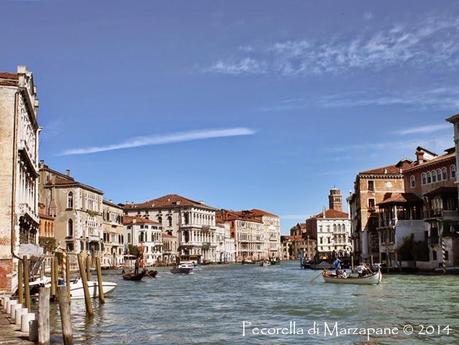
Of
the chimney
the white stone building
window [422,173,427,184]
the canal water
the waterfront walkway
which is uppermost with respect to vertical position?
the chimney

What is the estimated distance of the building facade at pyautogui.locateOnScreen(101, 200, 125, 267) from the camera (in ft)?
205

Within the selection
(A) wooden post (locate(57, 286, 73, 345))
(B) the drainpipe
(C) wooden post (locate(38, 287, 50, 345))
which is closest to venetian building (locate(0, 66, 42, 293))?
(B) the drainpipe

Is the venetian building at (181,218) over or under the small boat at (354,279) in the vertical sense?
over

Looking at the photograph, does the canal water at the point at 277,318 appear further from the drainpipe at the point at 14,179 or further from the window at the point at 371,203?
the window at the point at 371,203

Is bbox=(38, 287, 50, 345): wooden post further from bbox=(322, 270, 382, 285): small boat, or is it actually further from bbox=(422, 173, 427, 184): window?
bbox=(422, 173, 427, 184): window

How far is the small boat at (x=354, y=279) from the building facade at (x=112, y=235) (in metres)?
33.3

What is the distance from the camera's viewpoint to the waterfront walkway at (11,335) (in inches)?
409

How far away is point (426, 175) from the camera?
45219 mm

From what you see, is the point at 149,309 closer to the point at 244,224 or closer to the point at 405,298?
the point at 405,298

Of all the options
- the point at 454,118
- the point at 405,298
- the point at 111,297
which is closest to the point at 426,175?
the point at 454,118

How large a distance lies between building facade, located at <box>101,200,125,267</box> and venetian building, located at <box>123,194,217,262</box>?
52.1 feet

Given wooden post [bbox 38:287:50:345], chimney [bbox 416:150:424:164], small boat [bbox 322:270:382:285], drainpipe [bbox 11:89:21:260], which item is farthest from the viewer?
chimney [bbox 416:150:424:164]

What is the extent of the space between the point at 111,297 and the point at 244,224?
8572cm

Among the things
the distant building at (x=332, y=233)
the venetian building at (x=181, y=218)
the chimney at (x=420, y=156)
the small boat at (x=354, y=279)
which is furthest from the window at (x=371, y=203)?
the distant building at (x=332, y=233)
